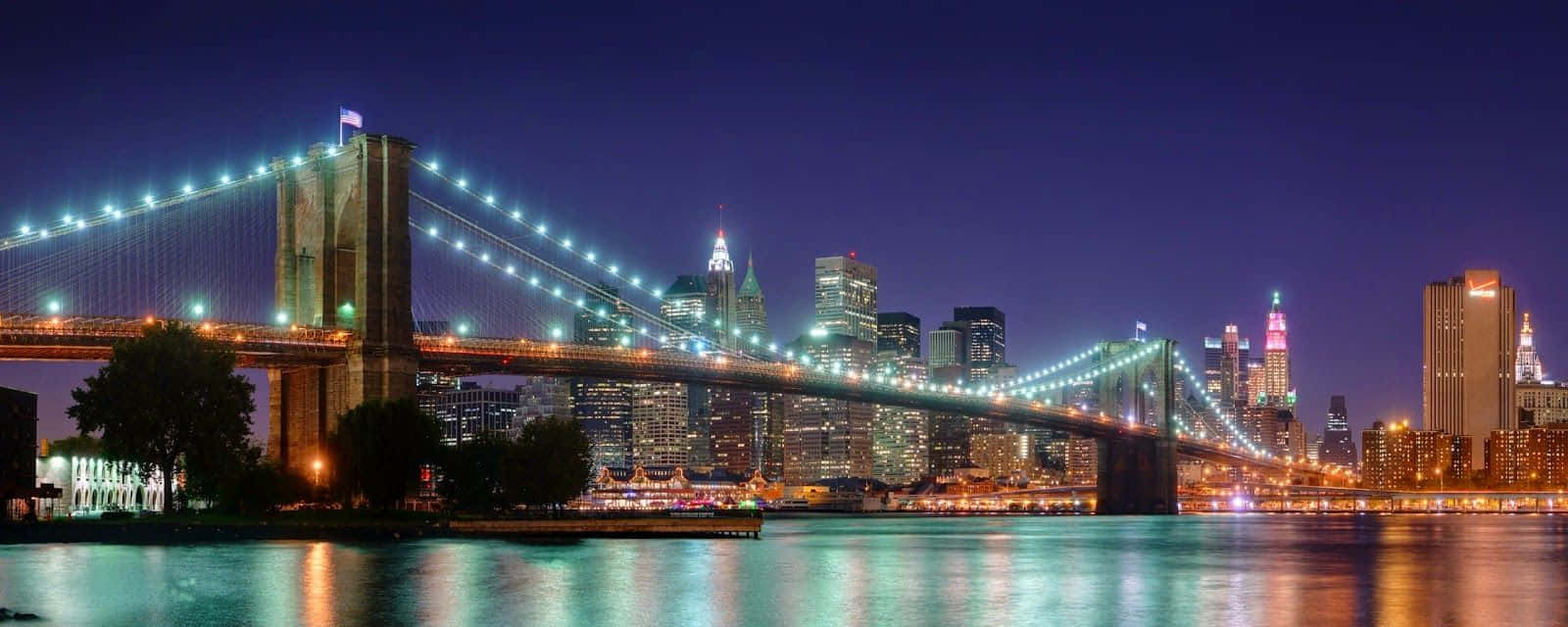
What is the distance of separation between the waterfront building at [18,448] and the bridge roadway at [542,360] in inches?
274

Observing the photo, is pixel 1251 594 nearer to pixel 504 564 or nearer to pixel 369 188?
pixel 504 564

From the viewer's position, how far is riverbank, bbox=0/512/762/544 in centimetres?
5816

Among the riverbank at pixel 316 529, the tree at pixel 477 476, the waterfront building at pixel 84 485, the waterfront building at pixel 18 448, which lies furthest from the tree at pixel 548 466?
the waterfront building at pixel 18 448

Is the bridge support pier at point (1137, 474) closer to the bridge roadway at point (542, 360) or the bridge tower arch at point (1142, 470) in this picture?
the bridge tower arch at point (1142, 470)

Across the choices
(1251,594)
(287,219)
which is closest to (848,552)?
(1251,594)

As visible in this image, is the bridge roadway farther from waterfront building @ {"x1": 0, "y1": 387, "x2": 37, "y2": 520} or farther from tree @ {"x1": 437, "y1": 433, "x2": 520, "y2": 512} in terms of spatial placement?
waterfront building @ {"x1": 0, "y1": 387, "x2": 37, "y2": 520}

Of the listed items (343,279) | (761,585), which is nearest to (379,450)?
(343,279)

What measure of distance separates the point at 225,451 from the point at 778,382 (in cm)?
3800

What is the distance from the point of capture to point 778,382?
3748 inches

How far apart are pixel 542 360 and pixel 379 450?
17.6 m

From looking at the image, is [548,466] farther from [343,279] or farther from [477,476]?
[343,279]

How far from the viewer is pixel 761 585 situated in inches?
1702

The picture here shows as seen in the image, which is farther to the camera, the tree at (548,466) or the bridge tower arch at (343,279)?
the tree at (548,466)

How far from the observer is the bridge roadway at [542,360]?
62.7m
